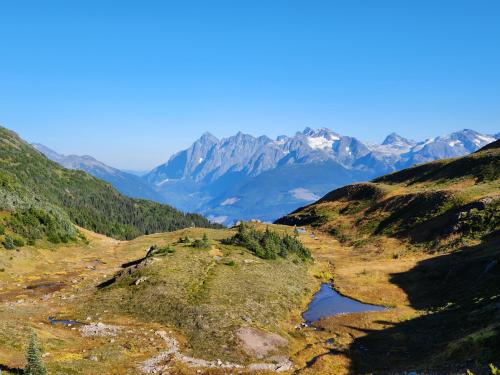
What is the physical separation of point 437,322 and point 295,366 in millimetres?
17219

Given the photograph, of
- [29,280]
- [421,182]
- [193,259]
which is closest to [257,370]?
[193,259]

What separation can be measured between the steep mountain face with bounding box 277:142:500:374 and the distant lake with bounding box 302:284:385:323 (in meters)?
3.16

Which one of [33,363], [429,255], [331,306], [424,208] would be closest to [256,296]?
[331,306]

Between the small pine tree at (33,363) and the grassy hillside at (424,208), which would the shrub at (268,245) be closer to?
the grassy hillside at (424,208)

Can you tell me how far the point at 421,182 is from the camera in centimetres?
13900

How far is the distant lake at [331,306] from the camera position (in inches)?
1944

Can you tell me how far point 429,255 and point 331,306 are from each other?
112 ft

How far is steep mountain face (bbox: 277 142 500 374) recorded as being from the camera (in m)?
32.6

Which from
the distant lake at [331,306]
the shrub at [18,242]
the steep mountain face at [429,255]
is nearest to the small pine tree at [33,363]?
the steep mountain face at [429,255]

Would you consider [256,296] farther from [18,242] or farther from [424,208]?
[424,208]

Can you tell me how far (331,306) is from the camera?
52.9 m

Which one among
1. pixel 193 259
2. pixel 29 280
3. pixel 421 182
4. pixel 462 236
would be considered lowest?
pixel 29 280

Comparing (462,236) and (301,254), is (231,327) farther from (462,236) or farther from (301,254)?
(462,236)

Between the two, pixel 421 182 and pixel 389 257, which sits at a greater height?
pixel 421 182
